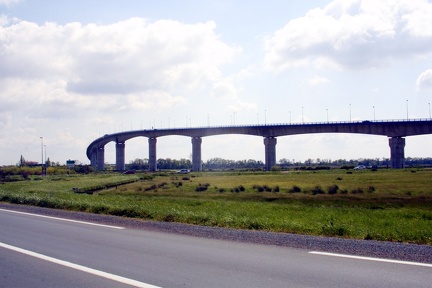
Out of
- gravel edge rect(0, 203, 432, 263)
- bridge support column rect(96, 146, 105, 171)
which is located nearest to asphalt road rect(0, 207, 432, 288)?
gravel edge rect(0, 203, 432, 263)

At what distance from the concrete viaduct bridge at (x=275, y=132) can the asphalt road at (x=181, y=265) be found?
83790mm

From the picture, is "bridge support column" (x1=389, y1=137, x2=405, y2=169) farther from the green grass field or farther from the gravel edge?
the gravel edge

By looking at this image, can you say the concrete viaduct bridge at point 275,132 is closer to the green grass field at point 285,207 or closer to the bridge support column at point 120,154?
the bridge support column at point 120,154

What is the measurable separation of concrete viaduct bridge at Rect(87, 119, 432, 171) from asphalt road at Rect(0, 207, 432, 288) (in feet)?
275

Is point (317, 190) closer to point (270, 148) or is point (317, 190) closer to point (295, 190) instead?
point (295, 190)

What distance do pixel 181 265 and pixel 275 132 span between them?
94.8m

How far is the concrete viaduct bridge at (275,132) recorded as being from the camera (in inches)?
3489

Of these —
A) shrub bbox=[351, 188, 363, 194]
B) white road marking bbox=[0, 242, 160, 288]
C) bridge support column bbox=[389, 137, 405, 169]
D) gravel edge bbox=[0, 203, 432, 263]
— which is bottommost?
shrub bbox=[351, 188, 363, 194]

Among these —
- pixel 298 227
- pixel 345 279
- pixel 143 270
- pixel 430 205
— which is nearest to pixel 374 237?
pixel 298 227

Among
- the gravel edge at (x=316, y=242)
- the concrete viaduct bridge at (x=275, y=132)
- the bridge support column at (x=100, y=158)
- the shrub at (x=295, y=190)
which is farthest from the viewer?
the bridge support column at (x=100, y=158)

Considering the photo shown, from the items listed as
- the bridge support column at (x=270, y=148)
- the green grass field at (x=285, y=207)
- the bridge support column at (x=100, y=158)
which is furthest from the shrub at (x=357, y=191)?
the bridge support column at (x=100, y=158)

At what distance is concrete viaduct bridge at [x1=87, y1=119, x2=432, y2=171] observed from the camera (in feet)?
291

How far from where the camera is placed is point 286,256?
9.69 metres

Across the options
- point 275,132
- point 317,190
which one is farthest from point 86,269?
point 275,132
